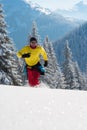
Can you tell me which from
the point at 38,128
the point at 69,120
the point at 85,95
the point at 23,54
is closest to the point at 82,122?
the point at 69,120

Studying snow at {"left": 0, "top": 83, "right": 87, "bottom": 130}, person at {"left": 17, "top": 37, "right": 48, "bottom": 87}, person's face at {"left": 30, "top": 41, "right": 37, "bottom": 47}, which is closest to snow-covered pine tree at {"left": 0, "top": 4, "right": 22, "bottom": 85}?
person at {"left": 17, "top": 37, "right": 48, "bottom": 87}

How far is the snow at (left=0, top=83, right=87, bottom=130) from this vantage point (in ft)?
17.5

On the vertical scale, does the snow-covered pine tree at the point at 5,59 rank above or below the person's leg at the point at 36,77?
below

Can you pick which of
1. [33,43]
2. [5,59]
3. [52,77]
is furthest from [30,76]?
[52,77]

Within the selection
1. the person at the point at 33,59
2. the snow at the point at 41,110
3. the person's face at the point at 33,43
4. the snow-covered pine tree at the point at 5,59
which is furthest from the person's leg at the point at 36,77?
the snow-covered pine tree at the point at 5,59

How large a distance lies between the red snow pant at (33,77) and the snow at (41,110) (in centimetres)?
559

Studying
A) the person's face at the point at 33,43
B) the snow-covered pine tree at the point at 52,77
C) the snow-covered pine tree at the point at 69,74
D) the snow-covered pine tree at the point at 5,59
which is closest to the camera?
the person's face at the point at 33,43

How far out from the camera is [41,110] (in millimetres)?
5930

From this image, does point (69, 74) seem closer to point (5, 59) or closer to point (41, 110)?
point (5, 59)

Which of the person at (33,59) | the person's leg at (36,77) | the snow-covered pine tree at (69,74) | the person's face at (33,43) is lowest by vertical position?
the snow-covered pine tree at (69,74)

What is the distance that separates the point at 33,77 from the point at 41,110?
703cm

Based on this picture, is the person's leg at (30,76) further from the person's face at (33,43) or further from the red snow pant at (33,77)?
the person's face at (33,43)

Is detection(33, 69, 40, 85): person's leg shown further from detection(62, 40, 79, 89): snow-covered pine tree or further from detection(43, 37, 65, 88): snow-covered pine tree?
detection(62, 40, 79, 89): snow-covered pine tree

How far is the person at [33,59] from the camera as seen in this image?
12.6m
